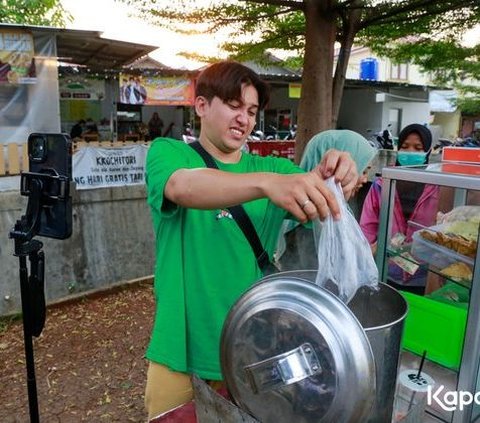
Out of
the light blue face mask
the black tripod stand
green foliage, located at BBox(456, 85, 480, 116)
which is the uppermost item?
green foliage, located at BBox(456, 85, 480, 116)

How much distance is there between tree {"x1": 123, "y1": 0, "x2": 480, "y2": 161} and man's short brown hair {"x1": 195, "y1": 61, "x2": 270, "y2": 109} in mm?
3218

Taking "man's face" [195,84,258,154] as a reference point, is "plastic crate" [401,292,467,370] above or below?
below

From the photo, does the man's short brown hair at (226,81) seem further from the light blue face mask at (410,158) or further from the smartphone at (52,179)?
the light blue face mask at (410,158)

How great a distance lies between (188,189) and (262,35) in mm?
5004

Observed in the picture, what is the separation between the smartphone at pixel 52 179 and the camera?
215 centimetres

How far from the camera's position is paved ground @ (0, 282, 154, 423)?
3.17 meters

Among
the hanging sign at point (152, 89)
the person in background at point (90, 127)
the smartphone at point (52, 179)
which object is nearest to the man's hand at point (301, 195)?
the smartphone at point (52, 179)

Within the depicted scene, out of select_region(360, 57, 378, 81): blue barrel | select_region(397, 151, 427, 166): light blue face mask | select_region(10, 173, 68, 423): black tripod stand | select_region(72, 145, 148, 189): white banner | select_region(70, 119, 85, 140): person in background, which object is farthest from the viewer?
select_region(360, 57, 378, 81): blue barrel

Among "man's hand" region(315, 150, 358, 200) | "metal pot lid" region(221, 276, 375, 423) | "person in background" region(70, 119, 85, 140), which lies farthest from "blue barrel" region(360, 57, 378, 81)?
"metal pot lid" region(221, 276, 375, 423)

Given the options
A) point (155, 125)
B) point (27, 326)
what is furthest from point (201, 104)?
point (155, 125)

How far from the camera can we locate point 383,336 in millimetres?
940

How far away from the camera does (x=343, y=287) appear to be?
105cm

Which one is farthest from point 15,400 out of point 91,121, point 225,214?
point 91,121

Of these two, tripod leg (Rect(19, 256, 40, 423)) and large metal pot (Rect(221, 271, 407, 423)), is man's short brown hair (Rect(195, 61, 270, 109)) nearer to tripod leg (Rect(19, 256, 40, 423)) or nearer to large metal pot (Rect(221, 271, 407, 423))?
large metal pot (Rect(221, 271, 407, 423))
